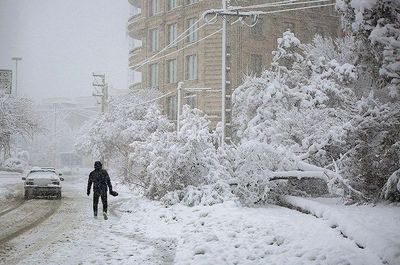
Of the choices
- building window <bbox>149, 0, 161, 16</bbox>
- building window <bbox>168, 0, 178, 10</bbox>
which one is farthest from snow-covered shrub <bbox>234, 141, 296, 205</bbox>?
building window <bbox>149, 0, 161, 16</bbox>

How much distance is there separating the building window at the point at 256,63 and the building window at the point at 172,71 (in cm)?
672

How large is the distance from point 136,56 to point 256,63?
12.6 meters

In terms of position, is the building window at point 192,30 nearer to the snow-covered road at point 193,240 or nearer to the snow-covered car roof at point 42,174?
the snow-covered car roof at point 42,174

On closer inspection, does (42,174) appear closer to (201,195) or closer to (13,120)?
(201,195)

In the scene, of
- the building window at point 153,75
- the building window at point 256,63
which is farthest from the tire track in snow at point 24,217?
the building window at point 153,75

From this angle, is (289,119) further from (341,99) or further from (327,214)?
(327,214)

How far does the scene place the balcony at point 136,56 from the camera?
42.3 meters

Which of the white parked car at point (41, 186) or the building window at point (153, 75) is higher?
the building window at point (153, 75)

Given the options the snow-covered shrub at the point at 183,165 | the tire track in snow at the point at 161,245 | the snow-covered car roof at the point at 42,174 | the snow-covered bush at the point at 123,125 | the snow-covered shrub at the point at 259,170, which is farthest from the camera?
the snow-covered bush at the point at 123,125

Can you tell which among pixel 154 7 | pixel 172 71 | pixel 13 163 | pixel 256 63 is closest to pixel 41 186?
pixel 172 71

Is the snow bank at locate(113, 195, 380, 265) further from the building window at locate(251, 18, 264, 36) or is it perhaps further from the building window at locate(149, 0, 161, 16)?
the building window at locate(149, 0, 161, 16)

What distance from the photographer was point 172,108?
3906 cm

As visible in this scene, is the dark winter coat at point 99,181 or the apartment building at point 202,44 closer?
the dark winter coat at point 99,181

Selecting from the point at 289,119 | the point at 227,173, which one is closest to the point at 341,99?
the point at 289,119
